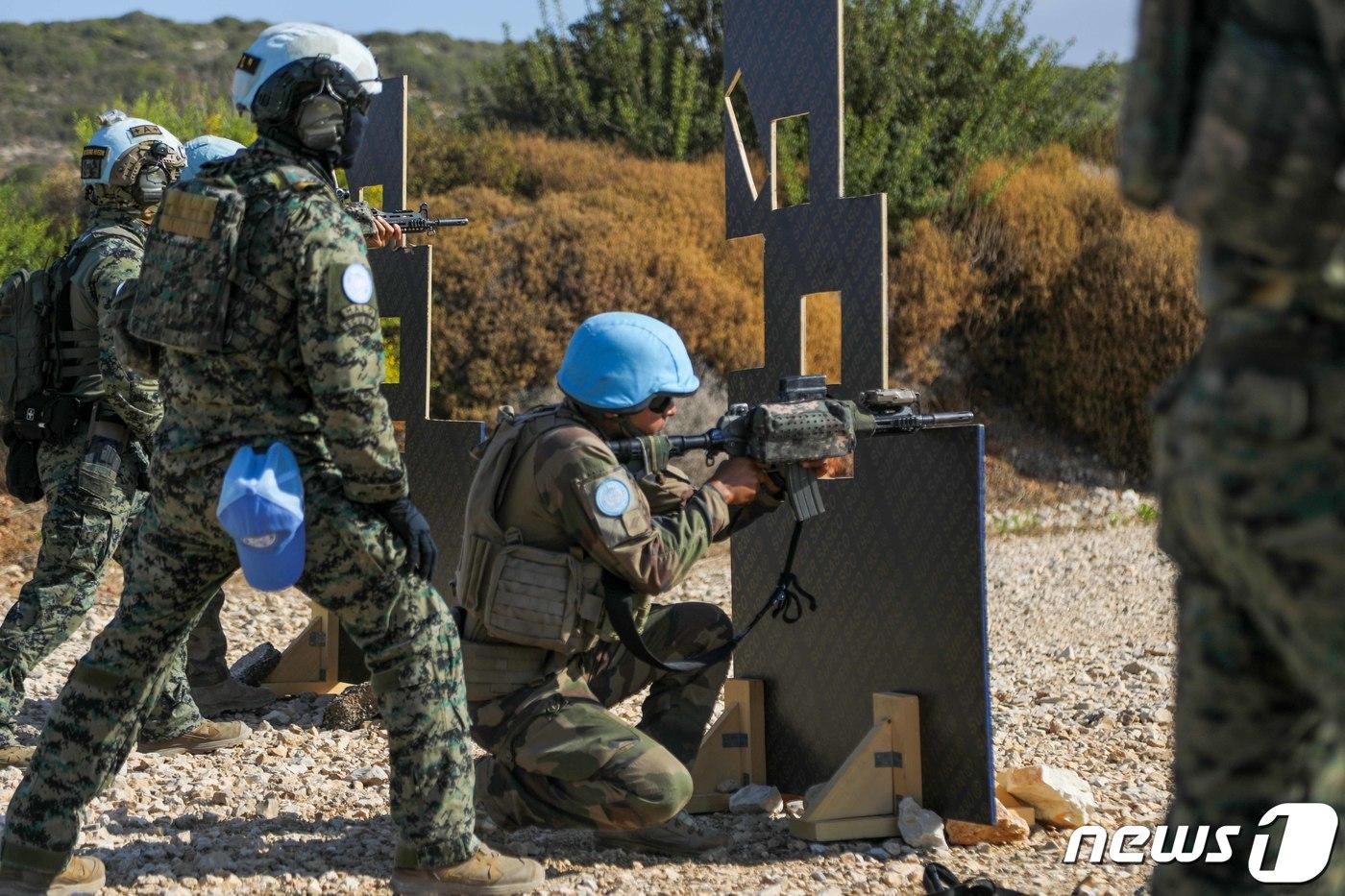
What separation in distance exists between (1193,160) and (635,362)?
2.32 metres

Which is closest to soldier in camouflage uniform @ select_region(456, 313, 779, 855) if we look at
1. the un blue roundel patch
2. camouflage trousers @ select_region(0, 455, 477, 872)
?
the un blue roundel patch

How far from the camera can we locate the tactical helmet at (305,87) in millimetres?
3484

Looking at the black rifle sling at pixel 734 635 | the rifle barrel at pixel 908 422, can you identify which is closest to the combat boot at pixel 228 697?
the black rifle sling at pixel 734 635

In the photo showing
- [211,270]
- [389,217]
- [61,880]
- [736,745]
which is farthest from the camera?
[389,217]

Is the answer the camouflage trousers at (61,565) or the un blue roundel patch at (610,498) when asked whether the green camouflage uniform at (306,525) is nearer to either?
the un blue roundel patch at (610,498)

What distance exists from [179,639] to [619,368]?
1276 mm

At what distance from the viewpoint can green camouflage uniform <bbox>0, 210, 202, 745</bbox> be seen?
16.5 feet

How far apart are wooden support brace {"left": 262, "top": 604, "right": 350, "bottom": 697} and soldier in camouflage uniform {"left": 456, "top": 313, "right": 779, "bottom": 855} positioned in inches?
77.7

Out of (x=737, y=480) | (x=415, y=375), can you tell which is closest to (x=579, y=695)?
(x=737, y=480)

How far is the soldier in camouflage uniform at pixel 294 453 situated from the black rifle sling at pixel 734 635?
0.53 metres

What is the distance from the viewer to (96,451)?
5.05 metres

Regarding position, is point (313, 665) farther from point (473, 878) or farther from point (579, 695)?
point (473, 878)

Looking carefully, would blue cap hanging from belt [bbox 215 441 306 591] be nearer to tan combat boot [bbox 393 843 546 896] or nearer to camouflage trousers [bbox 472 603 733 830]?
tan combat boot [bbox 393 843 546 896]

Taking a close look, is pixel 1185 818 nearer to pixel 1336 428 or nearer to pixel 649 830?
pixel 1336 428
